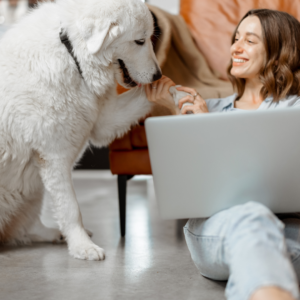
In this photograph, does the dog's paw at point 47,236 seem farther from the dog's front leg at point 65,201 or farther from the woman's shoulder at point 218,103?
the woman's shoulder at point 218,103

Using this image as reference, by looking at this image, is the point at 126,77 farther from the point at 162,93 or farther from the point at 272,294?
the point at 272,294

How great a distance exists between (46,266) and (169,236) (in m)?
0.64

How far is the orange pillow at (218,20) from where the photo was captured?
216cm

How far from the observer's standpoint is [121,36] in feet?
4.38

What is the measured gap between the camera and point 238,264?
30.6 inches

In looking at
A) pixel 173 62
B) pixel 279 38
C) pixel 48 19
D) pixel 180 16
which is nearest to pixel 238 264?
pixel 279 38

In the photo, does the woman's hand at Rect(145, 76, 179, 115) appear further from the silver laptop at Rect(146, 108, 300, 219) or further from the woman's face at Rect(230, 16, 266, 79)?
the silver laptop at Rect(146, 108, 300, 219)

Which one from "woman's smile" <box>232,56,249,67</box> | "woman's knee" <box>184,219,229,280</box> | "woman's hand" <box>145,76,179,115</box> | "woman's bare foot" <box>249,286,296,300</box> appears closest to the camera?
"woman's bare foot" <box>249,286,296,300</box>

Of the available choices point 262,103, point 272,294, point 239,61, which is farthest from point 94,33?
point 272,294

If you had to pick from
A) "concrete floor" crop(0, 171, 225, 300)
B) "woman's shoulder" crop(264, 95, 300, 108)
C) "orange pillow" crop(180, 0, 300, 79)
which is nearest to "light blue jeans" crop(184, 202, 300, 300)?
"concrete floor" crop(0, 171, 225, 300)

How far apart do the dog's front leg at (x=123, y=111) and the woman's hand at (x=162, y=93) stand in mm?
36

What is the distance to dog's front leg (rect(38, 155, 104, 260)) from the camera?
143cm

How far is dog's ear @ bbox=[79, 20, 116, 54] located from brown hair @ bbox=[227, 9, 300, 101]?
1.90 feet

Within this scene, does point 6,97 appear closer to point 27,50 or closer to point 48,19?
point 27,50
